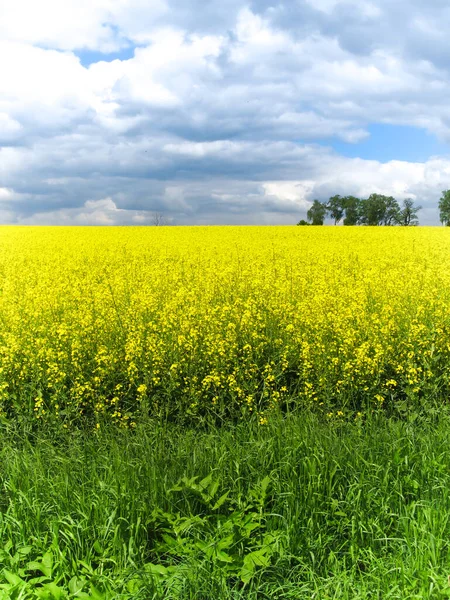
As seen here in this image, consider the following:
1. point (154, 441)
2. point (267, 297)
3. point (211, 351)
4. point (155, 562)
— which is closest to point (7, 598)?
point (155, 562)

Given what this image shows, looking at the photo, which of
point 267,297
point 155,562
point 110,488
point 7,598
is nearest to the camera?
point 7,598

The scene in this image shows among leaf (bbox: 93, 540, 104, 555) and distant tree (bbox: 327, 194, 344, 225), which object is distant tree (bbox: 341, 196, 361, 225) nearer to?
distant tree (bbox: 327, 194, 344, 225)

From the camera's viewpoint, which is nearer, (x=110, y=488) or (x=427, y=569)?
(x=427, y=569)

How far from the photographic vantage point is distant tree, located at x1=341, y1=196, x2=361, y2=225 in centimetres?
7694

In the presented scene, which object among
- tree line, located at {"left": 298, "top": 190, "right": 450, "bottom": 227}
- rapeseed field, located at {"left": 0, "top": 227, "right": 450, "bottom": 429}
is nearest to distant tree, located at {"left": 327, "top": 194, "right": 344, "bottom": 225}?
tree line, located at {"left": 298, "top": 190, "right": 450, "bottom": 227}

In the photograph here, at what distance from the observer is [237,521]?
3600mm

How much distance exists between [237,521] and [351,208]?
255ft

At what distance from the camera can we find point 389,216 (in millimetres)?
78938

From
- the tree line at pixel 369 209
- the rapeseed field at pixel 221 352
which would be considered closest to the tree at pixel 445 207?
the tree line at pixel 369 209

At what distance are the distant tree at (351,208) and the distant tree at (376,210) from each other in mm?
612

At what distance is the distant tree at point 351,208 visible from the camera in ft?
252

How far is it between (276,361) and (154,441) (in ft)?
7.44

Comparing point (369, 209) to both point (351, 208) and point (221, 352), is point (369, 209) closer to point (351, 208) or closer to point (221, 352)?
point (351, 208)

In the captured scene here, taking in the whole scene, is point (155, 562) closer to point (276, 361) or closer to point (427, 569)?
point (427, 569)
